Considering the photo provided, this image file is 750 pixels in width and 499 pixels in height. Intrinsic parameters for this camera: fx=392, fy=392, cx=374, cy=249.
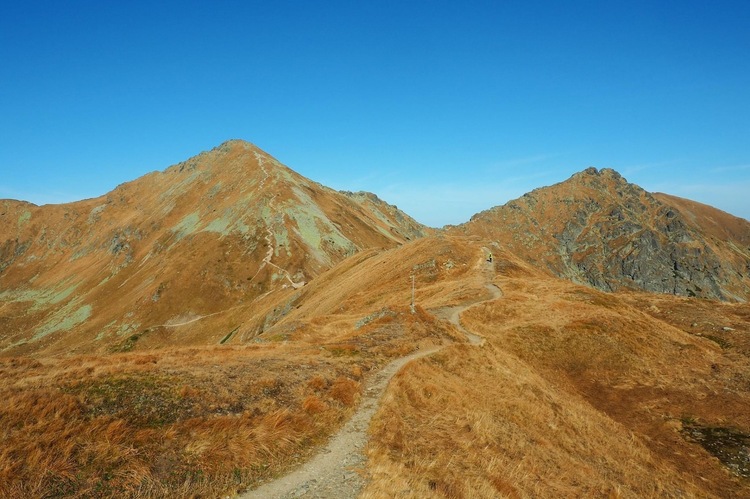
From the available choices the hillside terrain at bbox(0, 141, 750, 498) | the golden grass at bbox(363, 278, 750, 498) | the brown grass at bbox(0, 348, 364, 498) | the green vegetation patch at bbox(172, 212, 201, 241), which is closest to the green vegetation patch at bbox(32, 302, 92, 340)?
the green vegetation patch at bbox(172, 212, 201, 241)

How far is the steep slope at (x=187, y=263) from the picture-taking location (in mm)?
112750

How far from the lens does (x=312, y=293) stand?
8431cm

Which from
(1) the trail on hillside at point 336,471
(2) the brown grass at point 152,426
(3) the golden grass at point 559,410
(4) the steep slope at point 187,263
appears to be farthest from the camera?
(4) the steep slope at point 187,263

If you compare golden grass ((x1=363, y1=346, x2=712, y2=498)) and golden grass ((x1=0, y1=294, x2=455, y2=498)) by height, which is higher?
golden grass ((x1=0, y1=294, x2=455, y2=498))

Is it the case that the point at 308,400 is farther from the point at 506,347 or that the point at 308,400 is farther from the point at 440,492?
the point at 506,347

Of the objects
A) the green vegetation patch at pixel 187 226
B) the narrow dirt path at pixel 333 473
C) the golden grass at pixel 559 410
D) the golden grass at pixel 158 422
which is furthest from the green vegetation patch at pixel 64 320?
the narrow dirt path at pixel 333 473

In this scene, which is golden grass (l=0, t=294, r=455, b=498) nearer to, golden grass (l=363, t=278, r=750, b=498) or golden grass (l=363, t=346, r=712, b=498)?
golden grass (l=363, t=346, r=712, b=498)

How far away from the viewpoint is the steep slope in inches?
4439

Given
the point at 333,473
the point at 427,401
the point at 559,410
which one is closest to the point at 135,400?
the point at 333,473

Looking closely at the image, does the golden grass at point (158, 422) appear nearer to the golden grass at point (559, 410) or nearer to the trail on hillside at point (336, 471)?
the trail on hillside at point (336, 471)

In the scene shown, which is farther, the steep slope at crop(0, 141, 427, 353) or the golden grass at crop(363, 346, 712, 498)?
the steep slope at crop(0, 141, 427, 353)

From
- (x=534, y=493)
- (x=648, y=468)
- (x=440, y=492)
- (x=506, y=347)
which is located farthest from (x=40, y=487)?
(x=506, y=347)

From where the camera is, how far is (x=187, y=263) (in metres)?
126

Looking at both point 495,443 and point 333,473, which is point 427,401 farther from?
point 333,473
